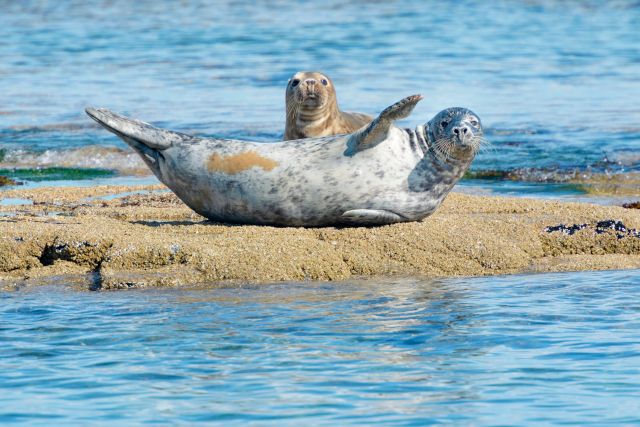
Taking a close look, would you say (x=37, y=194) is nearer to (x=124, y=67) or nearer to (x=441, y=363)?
(x=441, y=363)

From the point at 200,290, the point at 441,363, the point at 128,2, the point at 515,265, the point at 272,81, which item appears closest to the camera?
the point at 441,363

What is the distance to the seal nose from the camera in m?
7.28

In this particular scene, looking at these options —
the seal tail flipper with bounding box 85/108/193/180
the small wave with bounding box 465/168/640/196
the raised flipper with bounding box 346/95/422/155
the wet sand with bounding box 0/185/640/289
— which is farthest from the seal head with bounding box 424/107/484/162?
the small wave with bounding box 465/168/640/196

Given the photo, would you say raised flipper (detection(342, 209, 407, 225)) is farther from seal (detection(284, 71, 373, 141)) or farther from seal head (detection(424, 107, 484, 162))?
seal (detection(284, 71, 373, 141))

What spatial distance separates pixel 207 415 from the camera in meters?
4.57

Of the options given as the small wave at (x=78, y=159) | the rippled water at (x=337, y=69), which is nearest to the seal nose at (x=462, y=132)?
the rippled water at (x=337, y=69)

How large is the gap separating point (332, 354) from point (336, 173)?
215 cm

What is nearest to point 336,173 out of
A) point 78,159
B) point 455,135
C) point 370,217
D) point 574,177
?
point 370,217

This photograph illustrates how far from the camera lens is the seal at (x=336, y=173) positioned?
730 cm

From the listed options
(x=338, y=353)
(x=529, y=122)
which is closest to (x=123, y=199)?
(x=338, y=353)

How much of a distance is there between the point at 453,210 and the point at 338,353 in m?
3.00

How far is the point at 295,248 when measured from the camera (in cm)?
691

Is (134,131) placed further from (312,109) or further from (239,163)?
(312,109)

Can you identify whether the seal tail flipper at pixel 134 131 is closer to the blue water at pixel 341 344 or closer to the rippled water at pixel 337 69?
the blue water at pixel 341 344
